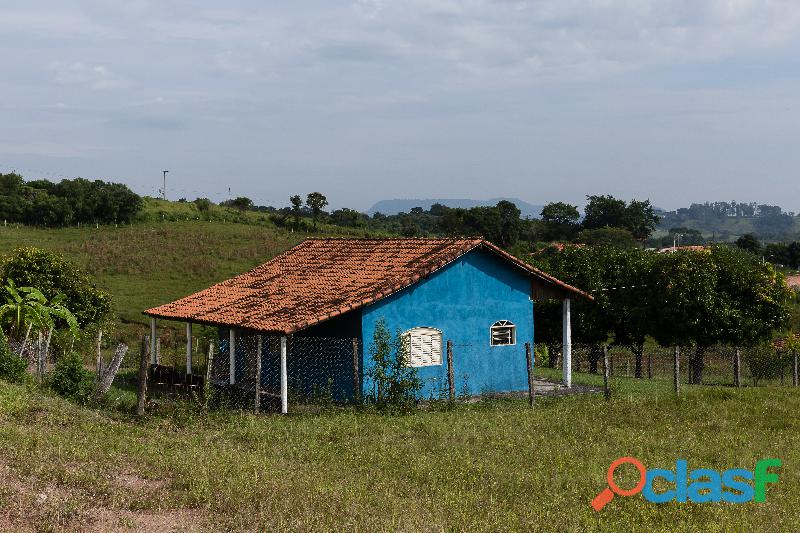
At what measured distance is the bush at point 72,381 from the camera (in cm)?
1759

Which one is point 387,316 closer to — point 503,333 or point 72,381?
point 503,333

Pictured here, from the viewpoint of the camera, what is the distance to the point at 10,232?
6206cm

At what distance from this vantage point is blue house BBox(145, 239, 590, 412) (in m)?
19.7

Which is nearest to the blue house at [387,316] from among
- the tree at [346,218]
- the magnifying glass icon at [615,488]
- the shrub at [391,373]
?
the shrub at [391,373]

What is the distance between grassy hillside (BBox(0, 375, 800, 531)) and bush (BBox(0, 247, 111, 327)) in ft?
47.2

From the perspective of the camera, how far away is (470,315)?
2150cm

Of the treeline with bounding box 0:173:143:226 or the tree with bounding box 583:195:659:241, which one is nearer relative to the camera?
the treeline with bounding box 0:173:143:226

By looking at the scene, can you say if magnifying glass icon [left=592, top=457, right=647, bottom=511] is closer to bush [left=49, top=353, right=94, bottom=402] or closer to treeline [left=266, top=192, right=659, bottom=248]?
bush [left=49, top=353, right=94, bottom=402]

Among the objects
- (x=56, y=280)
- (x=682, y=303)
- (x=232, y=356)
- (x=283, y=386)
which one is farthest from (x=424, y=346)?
(x=56, y=280)

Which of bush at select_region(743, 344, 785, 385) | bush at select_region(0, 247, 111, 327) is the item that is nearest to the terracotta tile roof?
bush at select_region(0, 247, 111, 327)

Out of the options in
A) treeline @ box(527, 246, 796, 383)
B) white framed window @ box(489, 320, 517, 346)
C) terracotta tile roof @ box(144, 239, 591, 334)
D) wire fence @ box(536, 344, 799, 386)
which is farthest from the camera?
wire fence @ box(536, 344, 799, 386)

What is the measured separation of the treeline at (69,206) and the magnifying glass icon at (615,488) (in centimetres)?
6481

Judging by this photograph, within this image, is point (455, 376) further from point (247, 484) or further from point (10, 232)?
point (10, 232)

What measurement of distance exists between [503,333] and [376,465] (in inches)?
414
